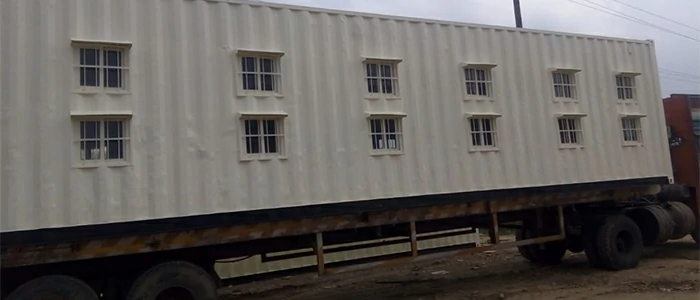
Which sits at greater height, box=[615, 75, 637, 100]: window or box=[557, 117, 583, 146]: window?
box=[615, 75, 637, 100]: window

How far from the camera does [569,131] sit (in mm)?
9242

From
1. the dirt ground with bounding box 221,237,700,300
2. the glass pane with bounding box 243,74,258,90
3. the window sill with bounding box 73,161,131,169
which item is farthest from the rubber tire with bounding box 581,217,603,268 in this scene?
the window sill with bounding box 73,161,131,169

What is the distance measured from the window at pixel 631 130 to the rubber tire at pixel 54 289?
8692 millimetres

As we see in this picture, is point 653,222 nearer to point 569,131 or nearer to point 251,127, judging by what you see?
point 569,131

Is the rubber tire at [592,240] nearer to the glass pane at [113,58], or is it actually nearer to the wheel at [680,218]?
the wheel at [680,218]

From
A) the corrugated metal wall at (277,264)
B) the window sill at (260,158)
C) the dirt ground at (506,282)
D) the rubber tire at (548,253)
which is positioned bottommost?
the dirt ground at (506,282)

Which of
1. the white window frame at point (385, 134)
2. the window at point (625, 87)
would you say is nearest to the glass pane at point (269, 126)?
the white window frame at point (385, 134)

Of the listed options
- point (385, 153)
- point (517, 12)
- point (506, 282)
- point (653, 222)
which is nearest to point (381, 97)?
point (385, 153)

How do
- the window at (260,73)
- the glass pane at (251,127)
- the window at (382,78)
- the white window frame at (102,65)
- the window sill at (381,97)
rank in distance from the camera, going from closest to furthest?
the white window frame at (102,65)
the glass pane at (251,127)
the window at (260,73)
the window sill at (381,97)
the window at (382,78)

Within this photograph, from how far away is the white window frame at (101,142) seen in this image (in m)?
5.77

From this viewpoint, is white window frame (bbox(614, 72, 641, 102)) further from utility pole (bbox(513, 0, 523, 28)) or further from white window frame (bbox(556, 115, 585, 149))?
utility pole (bbox(513, 0, 523, 28))

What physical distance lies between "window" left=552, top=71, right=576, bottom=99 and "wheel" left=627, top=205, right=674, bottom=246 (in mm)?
2808

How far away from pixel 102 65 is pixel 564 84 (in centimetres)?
712

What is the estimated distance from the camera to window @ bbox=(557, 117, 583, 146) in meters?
9.16
